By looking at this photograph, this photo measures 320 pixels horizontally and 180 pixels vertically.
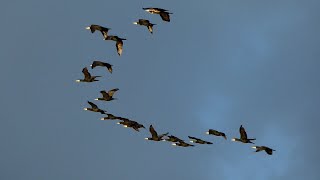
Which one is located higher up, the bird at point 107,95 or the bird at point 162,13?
the bird at point 162,13

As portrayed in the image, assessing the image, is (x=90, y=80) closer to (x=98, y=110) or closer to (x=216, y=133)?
(x=98, y=110)

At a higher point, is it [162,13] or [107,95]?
[162,13]

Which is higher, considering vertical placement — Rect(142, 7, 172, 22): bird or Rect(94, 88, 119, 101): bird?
Rect(142, 7, 172, 22): bird

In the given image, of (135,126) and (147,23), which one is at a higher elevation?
(147,23)

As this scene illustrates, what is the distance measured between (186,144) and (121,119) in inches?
462

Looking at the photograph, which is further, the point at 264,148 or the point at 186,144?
the point at 186,144

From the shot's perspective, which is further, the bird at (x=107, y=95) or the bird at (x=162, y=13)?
the bird at (x=107, y=95)

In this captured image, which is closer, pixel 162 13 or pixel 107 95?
pixel 162 13

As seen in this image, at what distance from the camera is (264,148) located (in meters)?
155

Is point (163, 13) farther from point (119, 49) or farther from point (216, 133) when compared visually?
point (216, 133)

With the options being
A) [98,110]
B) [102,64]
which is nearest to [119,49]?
[102,64]

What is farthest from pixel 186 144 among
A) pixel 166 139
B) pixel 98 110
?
pixel 98 110

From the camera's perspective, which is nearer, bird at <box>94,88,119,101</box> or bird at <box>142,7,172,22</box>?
bird at <box>142,7,172,22</box>

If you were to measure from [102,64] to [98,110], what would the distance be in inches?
496
